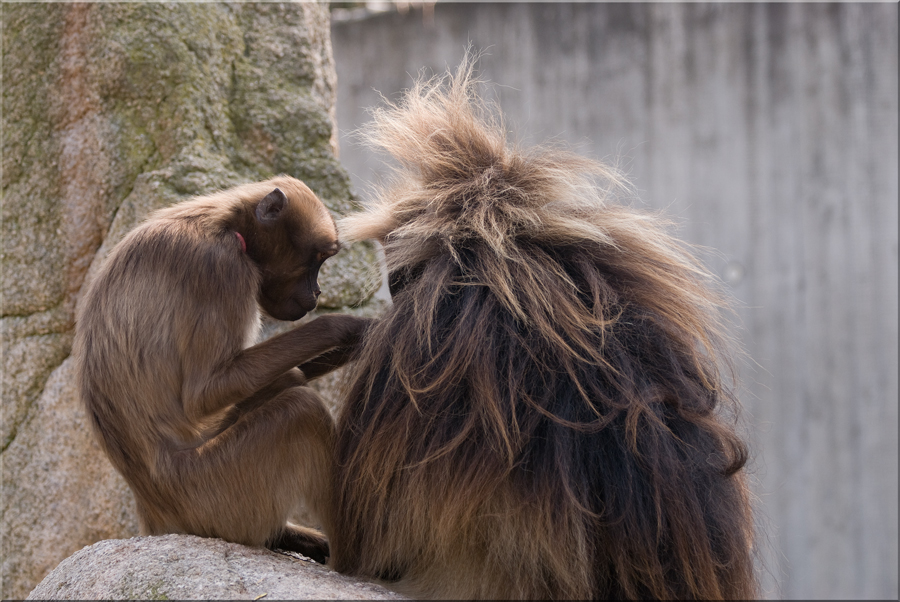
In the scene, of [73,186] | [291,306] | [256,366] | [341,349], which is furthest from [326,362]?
[73,186]

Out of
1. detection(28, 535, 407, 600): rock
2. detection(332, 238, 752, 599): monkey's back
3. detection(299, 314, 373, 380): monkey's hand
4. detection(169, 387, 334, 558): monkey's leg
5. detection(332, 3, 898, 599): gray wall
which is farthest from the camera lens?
detection(332, 3, 898, 599): gray wall

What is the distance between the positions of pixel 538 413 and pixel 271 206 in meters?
1.04

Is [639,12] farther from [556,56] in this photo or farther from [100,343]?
[100,343]

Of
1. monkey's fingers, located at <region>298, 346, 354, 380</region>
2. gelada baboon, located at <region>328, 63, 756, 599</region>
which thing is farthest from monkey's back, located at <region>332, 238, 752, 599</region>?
monkey's fingers, located at <region>298, 346, 354, 380</region>

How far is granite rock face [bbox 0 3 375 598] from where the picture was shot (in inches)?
118

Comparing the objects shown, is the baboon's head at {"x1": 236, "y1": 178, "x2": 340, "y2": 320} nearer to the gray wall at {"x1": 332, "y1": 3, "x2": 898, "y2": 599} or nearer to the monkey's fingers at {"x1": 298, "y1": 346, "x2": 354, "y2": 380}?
the monkey's fingers at {"x1": 298, "y1": 346, "x2": 354, "y2": 380}

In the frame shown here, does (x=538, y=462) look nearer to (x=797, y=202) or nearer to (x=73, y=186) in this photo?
(x=73, y=186)

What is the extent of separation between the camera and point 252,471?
7.13ft

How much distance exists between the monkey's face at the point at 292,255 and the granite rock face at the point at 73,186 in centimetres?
48

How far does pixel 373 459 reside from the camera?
7.01 ft

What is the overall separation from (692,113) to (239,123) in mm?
4203

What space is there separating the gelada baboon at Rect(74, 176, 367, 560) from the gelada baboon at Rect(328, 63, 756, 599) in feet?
0.53

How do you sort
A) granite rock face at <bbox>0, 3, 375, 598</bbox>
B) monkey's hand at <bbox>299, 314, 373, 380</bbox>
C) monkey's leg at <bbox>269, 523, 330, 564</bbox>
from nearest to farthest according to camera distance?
monkey's hand at <bbox>299, 314, 373, 380</bbox>
monkey's leg at <bbox>269, 523, 330, 564</bbox>
granite rock face at <bbox>0, 3, 375, 598</bbox>

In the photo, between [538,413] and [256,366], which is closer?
[538,413]
